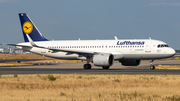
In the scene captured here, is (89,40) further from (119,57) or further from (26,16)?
(26,16)

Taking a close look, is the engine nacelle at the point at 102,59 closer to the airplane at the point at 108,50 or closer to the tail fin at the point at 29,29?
the airplane at the point at 108,50

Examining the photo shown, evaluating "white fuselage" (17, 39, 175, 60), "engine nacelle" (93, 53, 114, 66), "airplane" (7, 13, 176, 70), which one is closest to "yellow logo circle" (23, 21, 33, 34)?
"airplane" (7, 13, 176, 70)

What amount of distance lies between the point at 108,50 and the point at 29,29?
16.0 meters

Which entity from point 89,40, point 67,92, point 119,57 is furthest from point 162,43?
point 67,92

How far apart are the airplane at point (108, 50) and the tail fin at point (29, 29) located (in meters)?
1.58

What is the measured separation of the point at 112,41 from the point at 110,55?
10.9 feet

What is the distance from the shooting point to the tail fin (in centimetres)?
5225

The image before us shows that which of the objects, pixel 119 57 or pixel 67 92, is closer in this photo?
pixel 67 92

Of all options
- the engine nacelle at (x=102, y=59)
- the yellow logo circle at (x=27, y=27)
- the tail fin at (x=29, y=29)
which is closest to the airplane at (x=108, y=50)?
the engine nacelle at (x=102, y=59)

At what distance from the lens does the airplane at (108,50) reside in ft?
139

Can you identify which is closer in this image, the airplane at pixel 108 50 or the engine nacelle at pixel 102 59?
the engine nacelle at pixel 102 59

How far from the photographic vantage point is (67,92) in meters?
18.4

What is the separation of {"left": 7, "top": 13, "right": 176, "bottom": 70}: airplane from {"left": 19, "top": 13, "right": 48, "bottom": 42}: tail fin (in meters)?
1.58

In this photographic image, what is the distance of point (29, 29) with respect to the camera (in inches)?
2057
